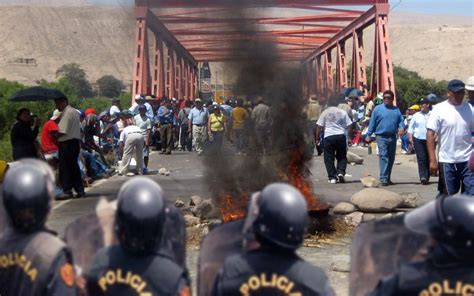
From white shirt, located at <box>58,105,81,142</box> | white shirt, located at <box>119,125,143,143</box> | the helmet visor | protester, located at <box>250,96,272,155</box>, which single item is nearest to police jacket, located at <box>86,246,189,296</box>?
the helmet visor

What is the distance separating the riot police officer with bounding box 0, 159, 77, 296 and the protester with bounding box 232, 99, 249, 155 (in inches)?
313

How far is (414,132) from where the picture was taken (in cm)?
1659

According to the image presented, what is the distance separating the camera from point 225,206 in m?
10.6

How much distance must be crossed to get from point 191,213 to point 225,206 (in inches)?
34.5

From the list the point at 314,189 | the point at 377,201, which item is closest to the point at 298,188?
the point at 377,201

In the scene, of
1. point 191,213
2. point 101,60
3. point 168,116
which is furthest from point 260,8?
point 101,60

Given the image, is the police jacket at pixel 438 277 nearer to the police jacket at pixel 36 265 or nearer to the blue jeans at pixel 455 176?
the police jacket at pixel 36 265

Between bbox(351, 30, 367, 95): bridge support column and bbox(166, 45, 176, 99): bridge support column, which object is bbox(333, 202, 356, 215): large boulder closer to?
bbox(351, 30, 367, 95): bridge support column

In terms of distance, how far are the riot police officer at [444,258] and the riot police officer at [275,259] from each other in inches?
13.7

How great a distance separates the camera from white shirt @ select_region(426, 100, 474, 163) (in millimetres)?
9512

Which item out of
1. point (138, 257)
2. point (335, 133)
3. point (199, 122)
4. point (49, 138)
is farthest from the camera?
point (199, 122)

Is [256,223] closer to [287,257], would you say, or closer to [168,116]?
[287,257]

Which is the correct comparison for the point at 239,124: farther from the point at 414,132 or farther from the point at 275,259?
the point at 275,259

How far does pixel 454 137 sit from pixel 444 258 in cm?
613
